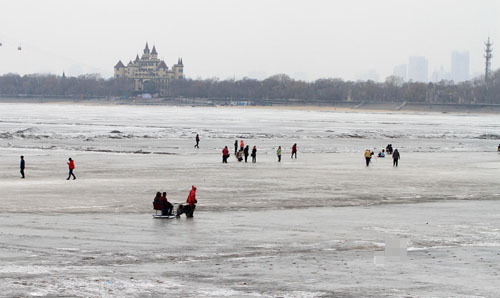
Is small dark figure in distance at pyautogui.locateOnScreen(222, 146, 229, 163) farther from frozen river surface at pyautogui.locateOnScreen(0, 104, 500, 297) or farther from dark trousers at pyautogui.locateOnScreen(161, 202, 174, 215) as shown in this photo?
dark trousers at pyautogui.locateOnScreen(161, 202, 174, 215)

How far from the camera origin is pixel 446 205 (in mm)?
24422

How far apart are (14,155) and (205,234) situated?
92.8 feet

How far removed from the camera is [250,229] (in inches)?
752

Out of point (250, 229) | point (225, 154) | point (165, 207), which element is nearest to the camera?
point (250, 229)

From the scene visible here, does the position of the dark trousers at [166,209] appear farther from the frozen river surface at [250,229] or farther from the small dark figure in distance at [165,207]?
the frozen river surface at [250,229]

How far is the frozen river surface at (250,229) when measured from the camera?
13219mm

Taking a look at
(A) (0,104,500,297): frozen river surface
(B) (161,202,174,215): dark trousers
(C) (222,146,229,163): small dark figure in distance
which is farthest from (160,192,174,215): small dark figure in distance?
(C) (222,146,229,163): small dark figure in distance

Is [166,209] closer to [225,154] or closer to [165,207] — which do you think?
[165,207]

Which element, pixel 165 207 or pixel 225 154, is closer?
pixel 165 207

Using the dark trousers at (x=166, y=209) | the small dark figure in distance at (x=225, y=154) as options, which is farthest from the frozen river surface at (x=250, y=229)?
the small dark figure in distance at (x=225, y=154)

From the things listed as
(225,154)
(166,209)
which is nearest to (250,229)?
(166,209)

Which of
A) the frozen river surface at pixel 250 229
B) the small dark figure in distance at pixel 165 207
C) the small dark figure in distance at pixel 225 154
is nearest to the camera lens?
the frozen river surface at pixel 250 229

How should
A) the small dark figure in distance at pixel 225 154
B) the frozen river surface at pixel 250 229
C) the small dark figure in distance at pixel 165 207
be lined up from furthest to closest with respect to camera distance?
1. the small dark figure in distance at pixel 225 154
2. the small dark figure in distance at pixel 165 207
3. the frozen river surface at pixel 250 229

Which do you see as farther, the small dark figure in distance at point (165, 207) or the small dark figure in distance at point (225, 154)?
the small dark figure in distance at point (225, 154)
